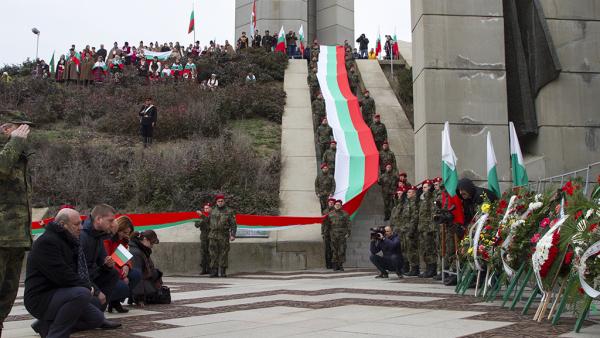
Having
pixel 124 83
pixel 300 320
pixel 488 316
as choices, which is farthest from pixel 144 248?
pixel 124 83

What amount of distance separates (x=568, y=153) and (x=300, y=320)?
10.7 m

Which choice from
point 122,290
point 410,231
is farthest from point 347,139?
point 122,290

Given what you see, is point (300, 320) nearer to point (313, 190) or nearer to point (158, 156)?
point (313, 190)

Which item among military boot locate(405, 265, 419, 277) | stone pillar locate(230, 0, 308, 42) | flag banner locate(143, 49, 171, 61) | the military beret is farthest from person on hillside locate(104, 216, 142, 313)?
stone pillar locate(230, 0, 308, 42)

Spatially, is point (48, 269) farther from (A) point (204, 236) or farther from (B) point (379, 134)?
(B) point (379, 134)

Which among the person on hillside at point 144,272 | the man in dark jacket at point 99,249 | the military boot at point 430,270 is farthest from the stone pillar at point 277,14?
the man in dark jacket at point 99,249

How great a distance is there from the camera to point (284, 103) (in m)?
24.1

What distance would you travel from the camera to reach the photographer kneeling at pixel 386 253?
1184cm

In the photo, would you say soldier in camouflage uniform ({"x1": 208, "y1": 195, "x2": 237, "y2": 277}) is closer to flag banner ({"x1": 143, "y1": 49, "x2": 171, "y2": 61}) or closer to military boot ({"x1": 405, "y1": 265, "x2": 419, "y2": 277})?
military boot ({"x1": 405, "y1": 265, "x2": 419, "y2": 277})

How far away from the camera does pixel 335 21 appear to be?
43781 mm

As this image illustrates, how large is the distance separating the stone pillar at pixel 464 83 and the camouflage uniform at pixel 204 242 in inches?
206

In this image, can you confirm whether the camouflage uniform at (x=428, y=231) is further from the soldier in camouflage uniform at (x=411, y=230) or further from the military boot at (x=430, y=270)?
the soldier in camouflage uniform at (x=411, y=230)

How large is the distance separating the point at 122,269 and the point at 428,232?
661 cm

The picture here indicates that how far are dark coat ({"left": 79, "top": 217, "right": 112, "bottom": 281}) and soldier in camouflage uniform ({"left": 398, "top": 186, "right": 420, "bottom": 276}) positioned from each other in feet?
23.7
